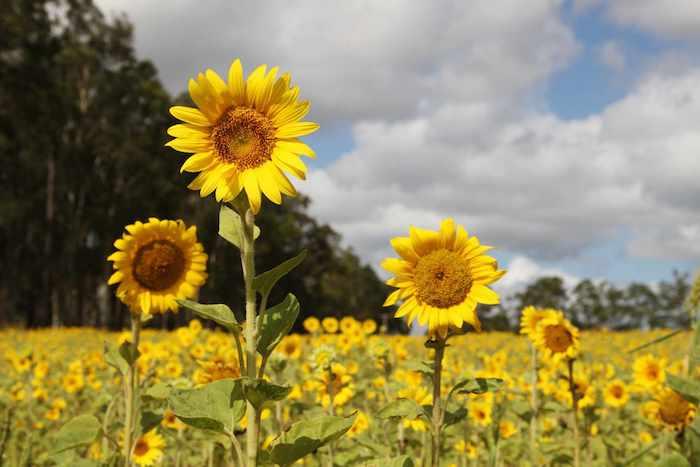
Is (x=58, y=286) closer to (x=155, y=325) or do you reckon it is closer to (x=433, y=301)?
(x=155, y=325)

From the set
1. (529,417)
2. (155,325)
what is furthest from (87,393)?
(155,325)

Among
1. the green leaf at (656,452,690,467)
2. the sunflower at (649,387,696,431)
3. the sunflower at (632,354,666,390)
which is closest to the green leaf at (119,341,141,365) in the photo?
the green leaf at (656,452,690,467)

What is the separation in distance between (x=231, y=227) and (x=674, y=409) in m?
2.52

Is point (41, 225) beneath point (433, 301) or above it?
above

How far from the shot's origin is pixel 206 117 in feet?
6.13

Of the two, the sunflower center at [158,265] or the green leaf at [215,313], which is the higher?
the sunflower center at [158,265]

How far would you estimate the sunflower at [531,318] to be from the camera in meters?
3.90

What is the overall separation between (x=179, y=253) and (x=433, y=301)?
126cm

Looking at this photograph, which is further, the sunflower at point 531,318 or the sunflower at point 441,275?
the sunflower at point 531,318

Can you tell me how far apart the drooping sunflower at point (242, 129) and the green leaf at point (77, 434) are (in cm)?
144

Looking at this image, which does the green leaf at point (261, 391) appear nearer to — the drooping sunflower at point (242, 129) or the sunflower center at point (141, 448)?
the drooping sunflower at point (242, 129)

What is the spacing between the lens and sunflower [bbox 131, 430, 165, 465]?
145 inches

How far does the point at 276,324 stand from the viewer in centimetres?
180

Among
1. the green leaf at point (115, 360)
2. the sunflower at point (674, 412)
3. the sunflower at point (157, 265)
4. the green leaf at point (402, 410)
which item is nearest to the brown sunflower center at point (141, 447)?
Result: the green leaf at point (115, 360)
